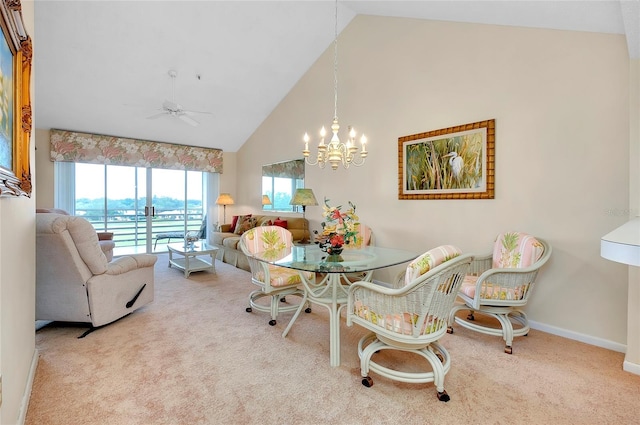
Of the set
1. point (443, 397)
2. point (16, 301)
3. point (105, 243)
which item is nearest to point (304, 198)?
point (443, 397)

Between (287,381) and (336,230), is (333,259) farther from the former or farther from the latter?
(287,381)

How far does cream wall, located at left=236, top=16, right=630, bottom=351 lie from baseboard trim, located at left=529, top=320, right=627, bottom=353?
14 millimetres

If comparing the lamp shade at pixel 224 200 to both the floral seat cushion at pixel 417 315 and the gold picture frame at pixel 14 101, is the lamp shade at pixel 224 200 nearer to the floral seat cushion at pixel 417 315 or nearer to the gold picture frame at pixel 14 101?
the gold picture frame at pixel 14 101

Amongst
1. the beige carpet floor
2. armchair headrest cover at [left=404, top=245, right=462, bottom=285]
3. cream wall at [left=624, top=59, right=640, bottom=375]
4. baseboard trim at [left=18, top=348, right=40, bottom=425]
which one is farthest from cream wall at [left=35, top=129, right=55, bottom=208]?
cream wall at [left=624, top=59, right=640, bottom=375]

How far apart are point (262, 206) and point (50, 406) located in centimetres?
507

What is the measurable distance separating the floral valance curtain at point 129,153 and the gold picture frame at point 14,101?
16.8 feet

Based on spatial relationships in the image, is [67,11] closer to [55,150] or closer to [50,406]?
[55,150]

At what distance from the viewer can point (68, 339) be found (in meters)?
2.53

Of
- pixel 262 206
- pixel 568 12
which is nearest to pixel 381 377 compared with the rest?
pixel 568 12

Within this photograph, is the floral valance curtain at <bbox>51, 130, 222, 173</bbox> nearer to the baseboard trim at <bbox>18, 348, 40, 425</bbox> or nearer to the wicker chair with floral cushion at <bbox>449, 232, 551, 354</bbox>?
the baseboard trim at <bbox>18, 348, 40, 425</bbox>

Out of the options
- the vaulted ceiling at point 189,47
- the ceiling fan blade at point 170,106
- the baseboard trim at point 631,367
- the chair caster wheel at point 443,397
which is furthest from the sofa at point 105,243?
the baseboard trim at point 631,367

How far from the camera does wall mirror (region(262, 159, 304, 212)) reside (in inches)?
220

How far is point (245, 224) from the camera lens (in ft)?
20.1

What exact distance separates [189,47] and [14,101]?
11.9ft
